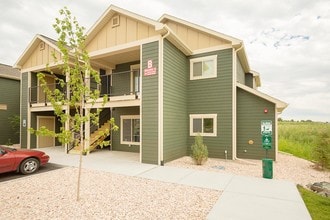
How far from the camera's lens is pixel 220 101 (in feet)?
36.8

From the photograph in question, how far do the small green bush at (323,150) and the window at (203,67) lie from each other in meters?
6.25

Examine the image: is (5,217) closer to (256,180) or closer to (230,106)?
(256,180)

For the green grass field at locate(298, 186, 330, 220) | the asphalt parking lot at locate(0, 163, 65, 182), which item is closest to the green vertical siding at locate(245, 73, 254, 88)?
the green grass field at locate(298, 186, 330, 220)

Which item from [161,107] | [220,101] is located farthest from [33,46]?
[220,101]

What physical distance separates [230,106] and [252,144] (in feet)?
8.04

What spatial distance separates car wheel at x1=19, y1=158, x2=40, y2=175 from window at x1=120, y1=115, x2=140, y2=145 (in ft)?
19.2

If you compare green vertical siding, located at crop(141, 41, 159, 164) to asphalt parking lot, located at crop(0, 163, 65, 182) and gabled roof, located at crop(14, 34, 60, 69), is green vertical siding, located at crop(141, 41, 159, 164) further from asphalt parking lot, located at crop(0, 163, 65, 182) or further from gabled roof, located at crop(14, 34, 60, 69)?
gabled roof, located at crop(14, 34, 60, 69)

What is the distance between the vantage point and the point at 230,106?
10.9 m

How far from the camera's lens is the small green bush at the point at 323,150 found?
915cm

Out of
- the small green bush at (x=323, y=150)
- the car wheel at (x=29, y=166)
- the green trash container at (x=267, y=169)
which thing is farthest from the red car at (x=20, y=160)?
the small green bush at (x=323, y=150)

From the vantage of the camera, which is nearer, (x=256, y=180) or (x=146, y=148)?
(x=256, y=180)

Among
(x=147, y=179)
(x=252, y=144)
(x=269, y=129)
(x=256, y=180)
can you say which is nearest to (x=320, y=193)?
(x=256, y=180)

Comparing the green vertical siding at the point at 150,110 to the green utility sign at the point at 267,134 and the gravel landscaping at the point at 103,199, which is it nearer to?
the gravel landscaping at the point at 103,199

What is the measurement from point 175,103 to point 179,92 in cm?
87
